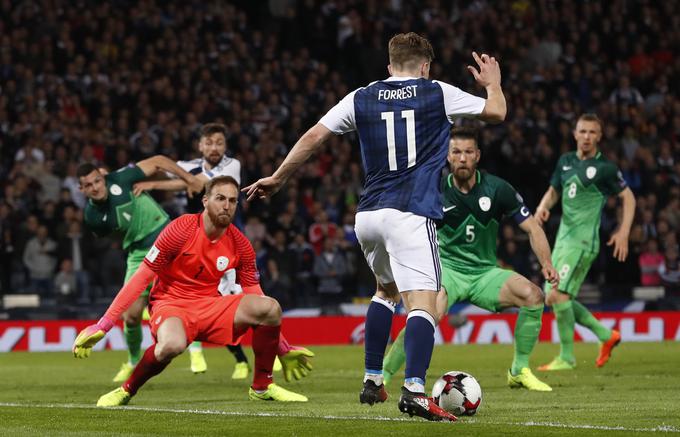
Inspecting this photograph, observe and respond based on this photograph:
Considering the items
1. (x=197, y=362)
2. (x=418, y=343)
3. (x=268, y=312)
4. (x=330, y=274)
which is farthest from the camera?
(x=330, y=274)

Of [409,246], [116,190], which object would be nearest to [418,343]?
[409,246]

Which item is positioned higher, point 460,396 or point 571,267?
point 571,267

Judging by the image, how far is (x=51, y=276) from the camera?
19.8m

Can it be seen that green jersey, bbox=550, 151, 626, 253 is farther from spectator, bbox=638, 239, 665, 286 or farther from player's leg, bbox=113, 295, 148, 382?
spectator, bbox=638, 239, 665, 286

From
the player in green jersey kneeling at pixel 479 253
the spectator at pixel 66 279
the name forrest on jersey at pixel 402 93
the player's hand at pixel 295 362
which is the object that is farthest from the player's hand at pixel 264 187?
the spectator at pixel 66 279

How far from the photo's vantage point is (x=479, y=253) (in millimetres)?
11383

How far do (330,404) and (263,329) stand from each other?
2.52 ft

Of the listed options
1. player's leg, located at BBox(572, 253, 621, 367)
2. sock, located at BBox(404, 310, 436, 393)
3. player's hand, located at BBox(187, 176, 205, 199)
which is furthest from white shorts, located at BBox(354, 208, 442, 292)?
player's leg, located at BBox(572, 253, 621, 367)

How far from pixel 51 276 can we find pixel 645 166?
10753mm

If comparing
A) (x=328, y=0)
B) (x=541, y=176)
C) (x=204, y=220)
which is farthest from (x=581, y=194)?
(x=328, y=0)

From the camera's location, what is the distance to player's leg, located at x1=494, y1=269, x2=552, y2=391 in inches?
431

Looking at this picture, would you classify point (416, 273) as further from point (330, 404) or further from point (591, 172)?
point (591, 172)

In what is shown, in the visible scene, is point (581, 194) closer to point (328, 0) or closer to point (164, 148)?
point (164, 148)

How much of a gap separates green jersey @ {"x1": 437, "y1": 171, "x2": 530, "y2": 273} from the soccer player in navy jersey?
9.69ft
